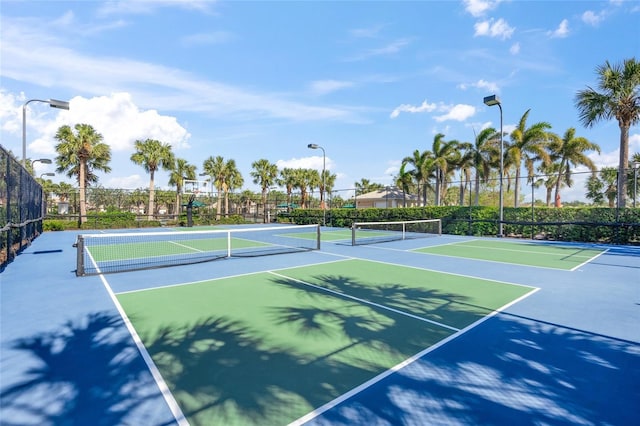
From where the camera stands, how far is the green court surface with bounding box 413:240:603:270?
1107cm

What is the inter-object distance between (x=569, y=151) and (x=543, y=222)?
1456cm

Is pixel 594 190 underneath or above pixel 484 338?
above

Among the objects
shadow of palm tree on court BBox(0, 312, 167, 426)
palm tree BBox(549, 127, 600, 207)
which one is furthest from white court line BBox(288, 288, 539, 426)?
palm tree BBox(549, 127, 600, 207)

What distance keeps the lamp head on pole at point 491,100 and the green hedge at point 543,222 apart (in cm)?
671

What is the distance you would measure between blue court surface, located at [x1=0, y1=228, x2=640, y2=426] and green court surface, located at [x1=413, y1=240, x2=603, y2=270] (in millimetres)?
3208

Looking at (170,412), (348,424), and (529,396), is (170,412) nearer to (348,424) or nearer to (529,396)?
(348,424)

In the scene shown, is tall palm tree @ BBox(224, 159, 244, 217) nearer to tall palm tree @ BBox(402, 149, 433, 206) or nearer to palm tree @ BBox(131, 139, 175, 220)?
palm tree @ BBox(131, 139, 175, 220)

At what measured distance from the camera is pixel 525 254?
12984 mm

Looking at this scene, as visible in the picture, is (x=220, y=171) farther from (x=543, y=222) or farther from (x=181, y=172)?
(x=543, y=222)

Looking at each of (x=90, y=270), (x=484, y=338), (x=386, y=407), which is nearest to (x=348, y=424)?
(x=386, y=407)

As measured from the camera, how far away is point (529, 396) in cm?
329

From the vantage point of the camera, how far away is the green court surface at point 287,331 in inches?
129

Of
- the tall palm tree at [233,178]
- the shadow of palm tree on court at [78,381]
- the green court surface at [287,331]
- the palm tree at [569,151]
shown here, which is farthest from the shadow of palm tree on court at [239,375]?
the tall palm tree at [233,178]

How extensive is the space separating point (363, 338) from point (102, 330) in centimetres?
377
